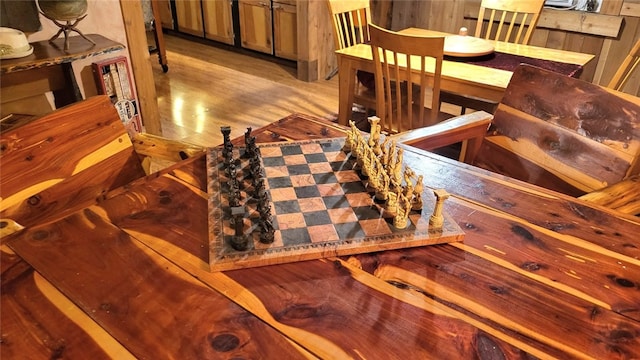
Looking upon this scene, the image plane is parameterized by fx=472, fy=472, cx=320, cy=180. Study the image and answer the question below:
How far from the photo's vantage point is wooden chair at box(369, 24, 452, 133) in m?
2.05

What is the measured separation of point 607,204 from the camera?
3.92 feet

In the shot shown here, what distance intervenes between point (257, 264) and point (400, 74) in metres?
1.80

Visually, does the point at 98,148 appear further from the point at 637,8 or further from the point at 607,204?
the point at 637,8

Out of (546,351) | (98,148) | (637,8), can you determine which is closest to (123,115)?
(98,148)

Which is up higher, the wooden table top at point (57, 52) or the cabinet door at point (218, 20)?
the wooden table top at point (57, 52)

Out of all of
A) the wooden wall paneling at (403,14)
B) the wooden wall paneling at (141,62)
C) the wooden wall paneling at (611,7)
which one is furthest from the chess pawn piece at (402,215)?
the wooden wall paneling at (403,14)

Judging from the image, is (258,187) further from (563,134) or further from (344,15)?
(344,15)

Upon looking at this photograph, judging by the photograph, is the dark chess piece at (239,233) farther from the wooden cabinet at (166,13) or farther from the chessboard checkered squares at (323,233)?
the wooden cabinet at (166,13)

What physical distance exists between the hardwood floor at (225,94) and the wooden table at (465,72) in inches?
34.9

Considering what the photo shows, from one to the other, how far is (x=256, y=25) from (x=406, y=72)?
9.80ft

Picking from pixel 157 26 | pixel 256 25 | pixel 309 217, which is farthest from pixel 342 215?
pixel 256 25

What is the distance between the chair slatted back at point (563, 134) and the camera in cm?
133

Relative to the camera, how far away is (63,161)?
1.18m

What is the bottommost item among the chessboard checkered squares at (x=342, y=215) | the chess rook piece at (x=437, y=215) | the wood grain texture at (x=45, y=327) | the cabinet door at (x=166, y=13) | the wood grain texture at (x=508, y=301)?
the cabinet door at (x=166, y=13)
